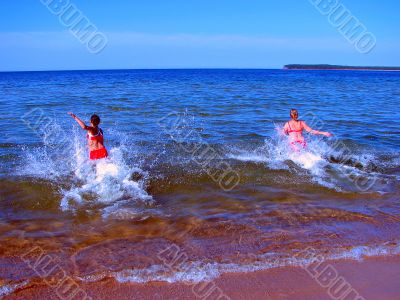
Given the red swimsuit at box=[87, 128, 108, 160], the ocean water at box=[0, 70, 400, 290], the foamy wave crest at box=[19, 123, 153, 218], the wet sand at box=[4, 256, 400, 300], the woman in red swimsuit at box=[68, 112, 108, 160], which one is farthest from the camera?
the red swimsuit at box=[87, 128, 108, 160]

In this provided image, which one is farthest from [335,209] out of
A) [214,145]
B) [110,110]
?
[110,110]

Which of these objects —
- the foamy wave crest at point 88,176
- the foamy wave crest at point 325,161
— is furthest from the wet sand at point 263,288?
the foamy wave crest at point 325,161

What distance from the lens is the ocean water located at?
4.91 meters

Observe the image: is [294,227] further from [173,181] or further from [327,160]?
[327,160]

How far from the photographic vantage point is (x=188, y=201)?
7148mm

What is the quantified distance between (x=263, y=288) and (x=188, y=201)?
3.16m

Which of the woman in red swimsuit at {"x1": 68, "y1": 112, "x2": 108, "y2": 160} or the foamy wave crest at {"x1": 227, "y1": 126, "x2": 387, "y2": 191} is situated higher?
the woman in red swimsuit at {"x1": 68, "y1": 112, "x2": 108, "y2": 160}

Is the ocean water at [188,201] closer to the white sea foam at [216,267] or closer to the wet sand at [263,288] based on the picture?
the white sea foam at [216,267]

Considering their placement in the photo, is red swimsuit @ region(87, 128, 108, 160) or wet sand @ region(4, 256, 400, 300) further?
A: red swimsuit @ region(87, 128, 108, 160)

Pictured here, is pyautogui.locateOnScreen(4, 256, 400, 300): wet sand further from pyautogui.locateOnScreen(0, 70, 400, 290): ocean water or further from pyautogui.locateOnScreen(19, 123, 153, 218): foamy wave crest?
pyautogui.locateOnScreen(19, 123, 153, 218): foamy wave crest

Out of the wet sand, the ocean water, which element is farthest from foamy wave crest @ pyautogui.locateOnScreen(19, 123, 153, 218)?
the wet sand

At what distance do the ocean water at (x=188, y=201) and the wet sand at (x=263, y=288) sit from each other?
17cm

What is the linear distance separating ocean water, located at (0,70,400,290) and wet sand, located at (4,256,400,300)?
0.17m

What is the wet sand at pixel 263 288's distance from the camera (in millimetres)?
4047
